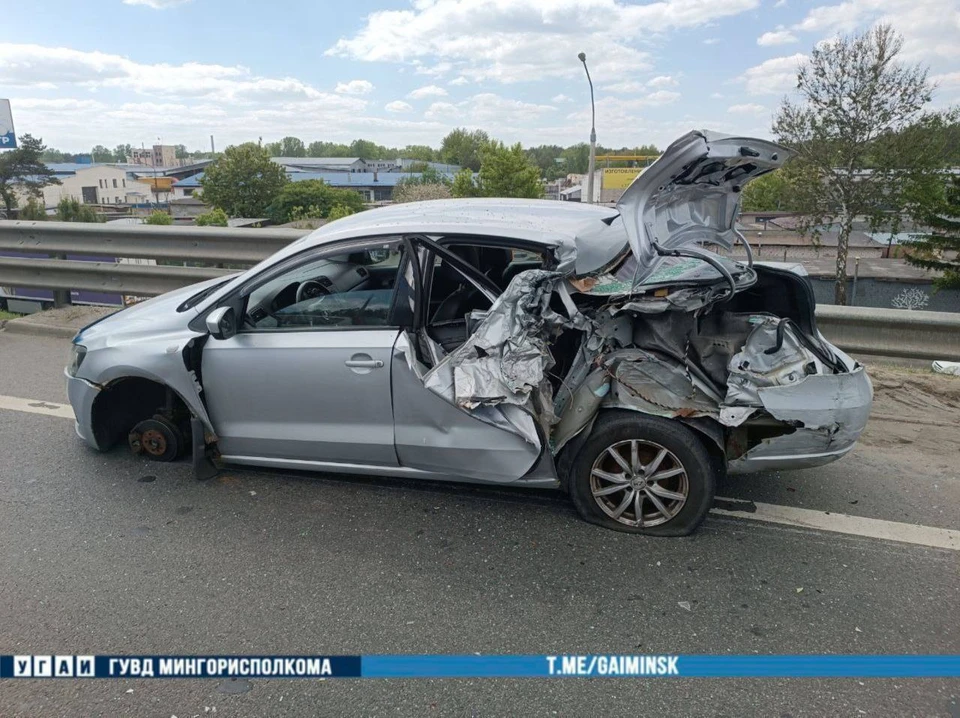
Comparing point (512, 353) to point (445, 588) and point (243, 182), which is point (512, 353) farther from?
point (243, 182)

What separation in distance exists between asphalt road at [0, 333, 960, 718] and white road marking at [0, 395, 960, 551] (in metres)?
0.06

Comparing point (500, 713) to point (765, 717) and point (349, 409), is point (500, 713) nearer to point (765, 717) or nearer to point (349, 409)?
point (765, 717)

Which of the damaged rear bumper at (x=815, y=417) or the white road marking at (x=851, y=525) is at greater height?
the damaged rear bumper at (x=815, y=417)

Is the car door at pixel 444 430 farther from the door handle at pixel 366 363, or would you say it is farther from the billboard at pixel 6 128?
the billboard at pixel 6 128

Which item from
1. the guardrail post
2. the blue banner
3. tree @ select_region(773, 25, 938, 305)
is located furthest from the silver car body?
tree @ select_region(773, 25, 938, 305)

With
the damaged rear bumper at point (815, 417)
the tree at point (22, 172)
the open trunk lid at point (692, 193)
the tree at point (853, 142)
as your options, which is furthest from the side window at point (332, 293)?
the tree at point (22, 172)

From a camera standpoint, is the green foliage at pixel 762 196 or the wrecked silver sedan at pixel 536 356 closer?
the wrecked silver sedan at pixel 536 356

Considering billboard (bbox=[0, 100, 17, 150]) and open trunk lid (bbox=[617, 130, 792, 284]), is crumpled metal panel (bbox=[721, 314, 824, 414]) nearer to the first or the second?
open trunk lid (bbox=[617, 130, 792, 284])

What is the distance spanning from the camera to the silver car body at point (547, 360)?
3357 mm

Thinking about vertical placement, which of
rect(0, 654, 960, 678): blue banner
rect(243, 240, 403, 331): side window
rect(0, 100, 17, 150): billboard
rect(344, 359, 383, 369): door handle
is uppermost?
rect(0, 100, 17, 150): billboard

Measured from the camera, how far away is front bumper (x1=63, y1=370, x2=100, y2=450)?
4195 mm

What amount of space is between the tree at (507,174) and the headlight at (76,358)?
57.8 meters

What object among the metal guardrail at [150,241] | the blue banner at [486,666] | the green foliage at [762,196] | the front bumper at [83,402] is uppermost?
the green foliage at [762,196]

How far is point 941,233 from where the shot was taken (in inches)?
1437
